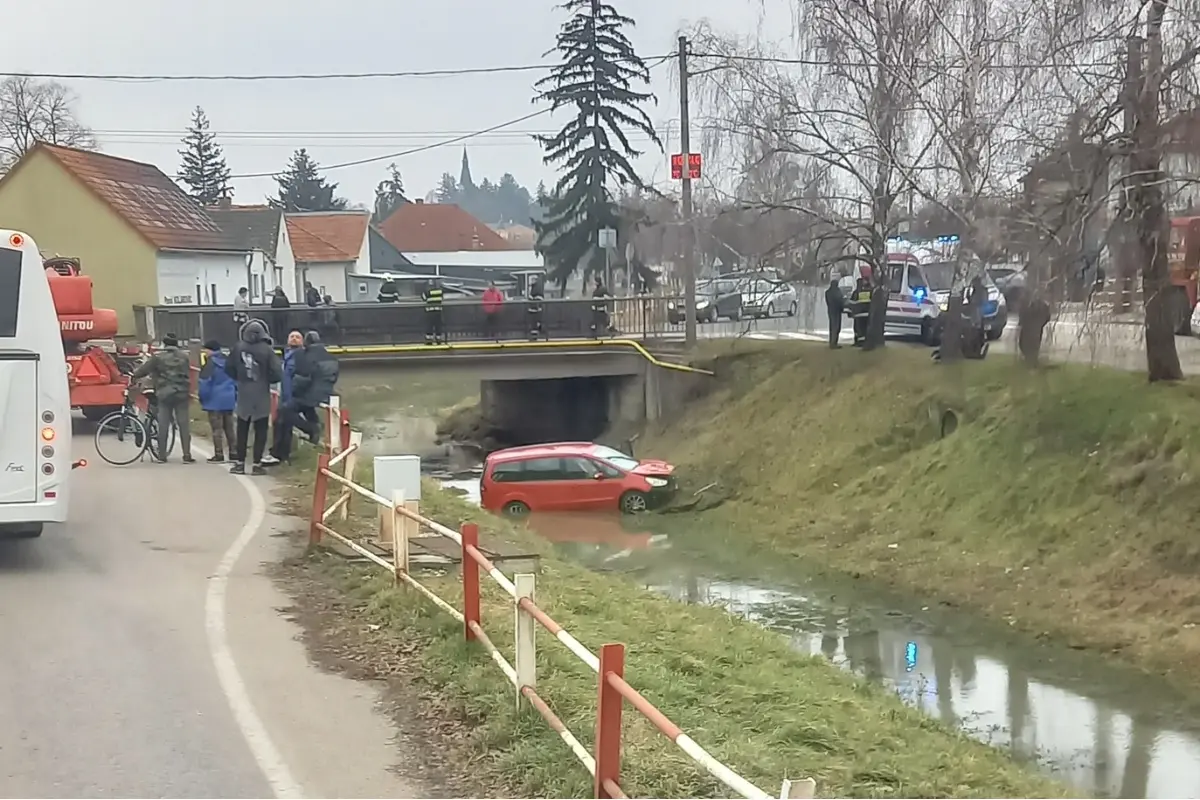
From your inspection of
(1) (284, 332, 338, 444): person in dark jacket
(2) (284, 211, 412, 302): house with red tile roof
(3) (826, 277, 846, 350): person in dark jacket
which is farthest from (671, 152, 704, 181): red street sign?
(2) (284, 211, 412, 302): house with red tile roof

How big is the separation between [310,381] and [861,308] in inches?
698

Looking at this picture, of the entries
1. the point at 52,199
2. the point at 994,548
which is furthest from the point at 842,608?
the point at 52,199

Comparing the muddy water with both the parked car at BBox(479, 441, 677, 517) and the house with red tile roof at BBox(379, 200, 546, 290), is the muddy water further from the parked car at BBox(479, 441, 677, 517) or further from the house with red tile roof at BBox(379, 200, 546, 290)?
the house with red tile roof at BBox(379, 200, 546, 290)

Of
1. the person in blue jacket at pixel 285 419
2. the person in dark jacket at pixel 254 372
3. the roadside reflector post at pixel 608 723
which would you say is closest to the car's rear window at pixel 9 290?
the person in dark jacket at pixel 254 372

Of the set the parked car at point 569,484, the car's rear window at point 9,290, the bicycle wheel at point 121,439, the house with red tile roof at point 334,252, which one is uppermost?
the house with red tile roof at point 334,252

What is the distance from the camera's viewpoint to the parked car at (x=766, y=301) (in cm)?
4031

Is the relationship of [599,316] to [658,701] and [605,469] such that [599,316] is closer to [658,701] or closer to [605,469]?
[605,469]

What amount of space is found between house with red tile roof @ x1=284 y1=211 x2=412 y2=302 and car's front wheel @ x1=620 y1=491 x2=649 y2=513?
4945 cm

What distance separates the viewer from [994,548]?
22.5 metres

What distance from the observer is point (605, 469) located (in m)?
30.9

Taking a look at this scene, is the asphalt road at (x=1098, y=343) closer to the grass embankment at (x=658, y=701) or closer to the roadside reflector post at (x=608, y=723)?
the grass embankment at (x=658, y=701)

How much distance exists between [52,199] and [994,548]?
3537 cm

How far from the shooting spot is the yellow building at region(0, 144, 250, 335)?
4466cm

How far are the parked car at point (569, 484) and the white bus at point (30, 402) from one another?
1874 centimetres
